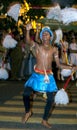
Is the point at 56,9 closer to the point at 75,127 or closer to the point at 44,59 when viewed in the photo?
the point at 44,59

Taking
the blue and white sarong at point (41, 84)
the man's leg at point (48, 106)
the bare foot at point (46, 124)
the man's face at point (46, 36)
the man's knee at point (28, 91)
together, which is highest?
the man's face at point (46, 36)

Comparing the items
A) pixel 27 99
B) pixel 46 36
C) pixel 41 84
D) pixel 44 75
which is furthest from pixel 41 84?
pixel 46 36

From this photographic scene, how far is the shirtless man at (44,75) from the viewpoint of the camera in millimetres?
7730

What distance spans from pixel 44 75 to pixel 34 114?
1343 mm

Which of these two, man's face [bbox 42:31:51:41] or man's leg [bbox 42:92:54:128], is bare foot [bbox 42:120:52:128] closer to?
man's leg [bbox 42:92:54:128]

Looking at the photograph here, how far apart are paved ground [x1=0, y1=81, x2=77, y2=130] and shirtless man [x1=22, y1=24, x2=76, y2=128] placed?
0.21 metres

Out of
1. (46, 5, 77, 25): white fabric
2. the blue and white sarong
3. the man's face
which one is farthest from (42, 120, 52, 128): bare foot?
(46, 5, 77, 25): white fabric

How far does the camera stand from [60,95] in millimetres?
8203

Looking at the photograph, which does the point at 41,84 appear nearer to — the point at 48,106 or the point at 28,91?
the point at 28,91

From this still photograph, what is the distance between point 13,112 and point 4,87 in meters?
4.72

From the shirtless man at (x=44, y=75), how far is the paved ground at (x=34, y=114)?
0.21 metres

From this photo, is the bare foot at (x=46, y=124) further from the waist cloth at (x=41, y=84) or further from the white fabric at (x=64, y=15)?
the white fabric at (x=64, y=15)

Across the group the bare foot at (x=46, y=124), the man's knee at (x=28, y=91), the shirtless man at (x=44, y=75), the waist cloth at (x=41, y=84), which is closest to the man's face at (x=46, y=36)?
the shirtless man at (x=44, y=75)

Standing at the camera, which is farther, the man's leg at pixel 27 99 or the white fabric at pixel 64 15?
the white fabric at pixel 64 15
